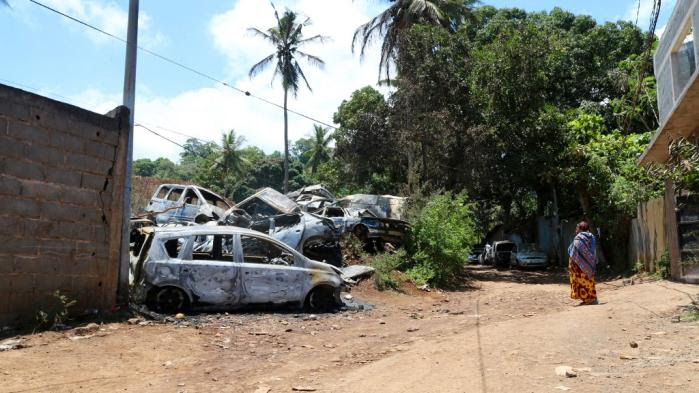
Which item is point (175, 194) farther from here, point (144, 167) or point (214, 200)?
point (144, 167)

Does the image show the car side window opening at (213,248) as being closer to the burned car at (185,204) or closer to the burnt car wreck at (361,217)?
the burnt car wreck at (361,217)

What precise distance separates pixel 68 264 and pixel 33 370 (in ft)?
7.95

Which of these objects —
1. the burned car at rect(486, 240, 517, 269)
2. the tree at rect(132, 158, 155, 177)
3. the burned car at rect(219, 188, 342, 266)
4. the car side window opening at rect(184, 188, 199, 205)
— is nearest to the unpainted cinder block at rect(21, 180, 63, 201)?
the burned car at rect(219, 188, 342, 266)

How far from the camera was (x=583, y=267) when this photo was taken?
421 inches

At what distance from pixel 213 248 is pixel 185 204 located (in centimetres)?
795

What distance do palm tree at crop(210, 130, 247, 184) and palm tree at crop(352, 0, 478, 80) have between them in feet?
85.3

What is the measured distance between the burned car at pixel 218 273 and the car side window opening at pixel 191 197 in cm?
743

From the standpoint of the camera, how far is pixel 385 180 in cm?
2930

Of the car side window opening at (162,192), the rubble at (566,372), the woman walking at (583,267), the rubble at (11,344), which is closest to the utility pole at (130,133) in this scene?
the rubble at (11,344)

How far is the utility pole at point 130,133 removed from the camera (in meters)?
8.79

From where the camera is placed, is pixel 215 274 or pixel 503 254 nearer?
pixel 215 274

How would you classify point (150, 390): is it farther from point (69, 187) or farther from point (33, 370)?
point (69, 187)

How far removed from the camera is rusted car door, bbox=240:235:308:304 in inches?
376

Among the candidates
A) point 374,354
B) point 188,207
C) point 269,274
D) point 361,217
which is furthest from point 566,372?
point 188,207
